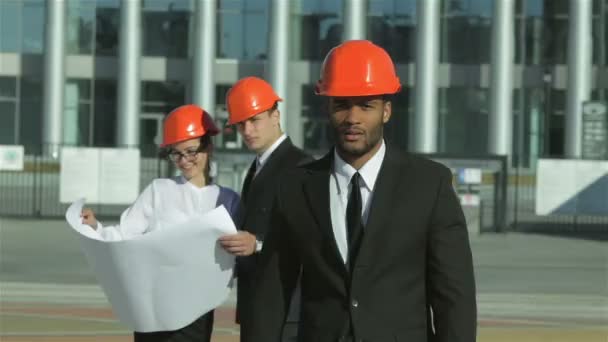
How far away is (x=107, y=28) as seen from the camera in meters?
53.1

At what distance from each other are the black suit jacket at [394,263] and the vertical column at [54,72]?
48.7 metres

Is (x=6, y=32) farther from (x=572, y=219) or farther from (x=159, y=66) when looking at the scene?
(x=572, y=219)

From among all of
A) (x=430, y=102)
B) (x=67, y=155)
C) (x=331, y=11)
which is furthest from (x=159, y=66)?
(x=67, y=155)

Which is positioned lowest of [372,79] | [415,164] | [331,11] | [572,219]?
[572,219]

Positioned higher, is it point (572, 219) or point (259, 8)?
point (259, 8)

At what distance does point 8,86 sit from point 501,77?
1867 centimetres

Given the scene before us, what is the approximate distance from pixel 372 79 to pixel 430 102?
4714 cm

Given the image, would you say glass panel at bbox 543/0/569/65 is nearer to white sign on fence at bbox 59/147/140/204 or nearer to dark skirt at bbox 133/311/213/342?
white sign on fence at bbox 59/147/140/204

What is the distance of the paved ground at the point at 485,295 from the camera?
40.1 ft

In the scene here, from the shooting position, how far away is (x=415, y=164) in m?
4.04

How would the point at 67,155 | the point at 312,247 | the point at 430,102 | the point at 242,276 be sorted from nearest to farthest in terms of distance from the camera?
1. the point at 312,247
2. the point at 242,276
3. the point at 67,155
4. the point at 430,102

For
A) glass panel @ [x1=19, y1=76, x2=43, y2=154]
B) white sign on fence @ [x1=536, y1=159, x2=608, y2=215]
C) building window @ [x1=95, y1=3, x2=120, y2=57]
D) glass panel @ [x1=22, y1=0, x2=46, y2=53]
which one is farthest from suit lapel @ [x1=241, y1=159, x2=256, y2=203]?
glass panel @ [x1=22, y1=0, x2=46, y2=53]

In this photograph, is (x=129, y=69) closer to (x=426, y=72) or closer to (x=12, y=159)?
(x=426, y=72)

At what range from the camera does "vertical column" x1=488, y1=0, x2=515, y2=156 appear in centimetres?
5012
